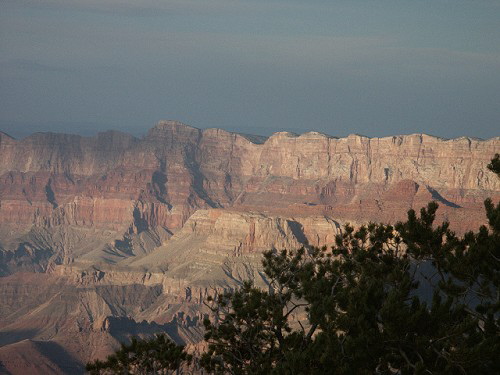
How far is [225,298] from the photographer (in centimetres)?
4231

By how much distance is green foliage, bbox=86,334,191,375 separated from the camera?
140ft

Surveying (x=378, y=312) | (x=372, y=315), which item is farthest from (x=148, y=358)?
(x=378, y=312)

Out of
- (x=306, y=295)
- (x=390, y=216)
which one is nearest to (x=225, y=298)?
(x=306, y=295)

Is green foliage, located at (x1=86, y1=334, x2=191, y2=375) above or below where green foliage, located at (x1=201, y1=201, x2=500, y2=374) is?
below

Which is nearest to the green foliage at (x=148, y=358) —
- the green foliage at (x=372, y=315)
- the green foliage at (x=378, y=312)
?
the green foliage at (x=372, y=315)

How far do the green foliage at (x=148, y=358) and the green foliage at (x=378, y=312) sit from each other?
2.30m

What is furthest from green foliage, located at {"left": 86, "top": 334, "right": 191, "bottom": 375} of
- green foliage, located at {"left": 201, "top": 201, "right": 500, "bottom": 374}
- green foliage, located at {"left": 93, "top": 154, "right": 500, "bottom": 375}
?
green foliage, located at {"left": 201, "top": 201, "right": 500, "bottom": 374}

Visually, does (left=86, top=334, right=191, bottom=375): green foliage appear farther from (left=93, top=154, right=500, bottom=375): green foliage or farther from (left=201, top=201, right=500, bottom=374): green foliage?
(left=201, top=201, right=500, bottom=374): green foliage

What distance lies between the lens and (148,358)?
43.7 m

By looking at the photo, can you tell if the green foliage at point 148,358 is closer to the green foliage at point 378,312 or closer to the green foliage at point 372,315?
the green foliage at point 372,315

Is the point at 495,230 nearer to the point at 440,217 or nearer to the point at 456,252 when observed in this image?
the point at 456,252

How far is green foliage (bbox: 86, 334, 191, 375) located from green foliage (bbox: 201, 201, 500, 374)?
2.30m

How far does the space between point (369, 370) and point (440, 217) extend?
14177 cm

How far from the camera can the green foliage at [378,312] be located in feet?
111
